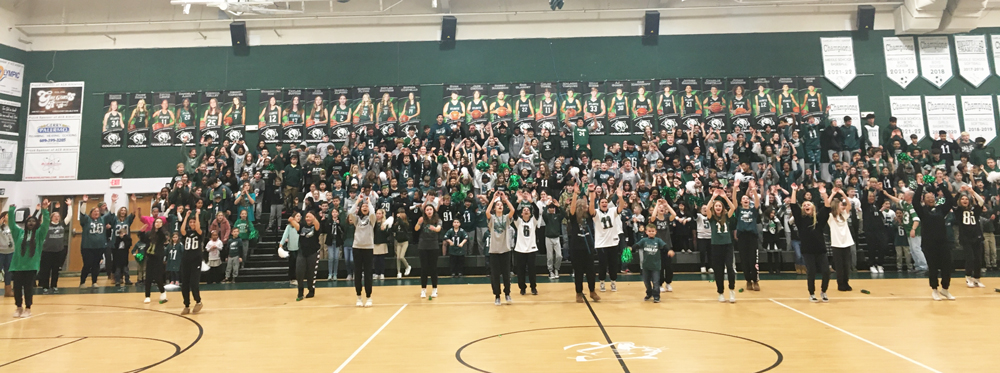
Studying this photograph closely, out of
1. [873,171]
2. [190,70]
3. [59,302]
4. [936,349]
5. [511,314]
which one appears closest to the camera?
[936,349]

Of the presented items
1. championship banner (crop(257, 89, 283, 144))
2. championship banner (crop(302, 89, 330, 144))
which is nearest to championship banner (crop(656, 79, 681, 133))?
championship banner (crop(302, 89, 330, 144))

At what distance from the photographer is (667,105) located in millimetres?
21203

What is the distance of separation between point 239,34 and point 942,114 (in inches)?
1047

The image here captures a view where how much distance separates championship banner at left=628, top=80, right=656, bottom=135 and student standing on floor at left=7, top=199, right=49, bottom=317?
17600 mm

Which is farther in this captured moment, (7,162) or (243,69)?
(243,69)

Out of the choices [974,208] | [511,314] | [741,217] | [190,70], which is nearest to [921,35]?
[974,208]

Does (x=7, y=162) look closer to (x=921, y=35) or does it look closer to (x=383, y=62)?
(x=383, y=62)

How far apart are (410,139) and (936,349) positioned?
612 inches

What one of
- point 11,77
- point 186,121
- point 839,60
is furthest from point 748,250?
point 11,77

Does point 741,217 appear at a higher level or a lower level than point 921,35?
lower

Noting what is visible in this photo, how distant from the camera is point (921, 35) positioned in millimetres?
21375

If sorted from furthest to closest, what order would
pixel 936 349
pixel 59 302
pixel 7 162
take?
pixel 7 162
pixel 59 302
pixel 936 349

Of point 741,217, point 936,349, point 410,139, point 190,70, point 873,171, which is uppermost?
point 190,70

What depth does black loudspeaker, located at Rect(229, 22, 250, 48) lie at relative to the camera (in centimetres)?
2147
